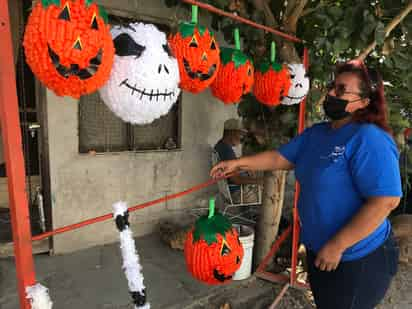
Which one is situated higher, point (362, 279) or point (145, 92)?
point (145, 92)

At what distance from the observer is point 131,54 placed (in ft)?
3.85

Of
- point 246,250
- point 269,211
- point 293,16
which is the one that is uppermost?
point 293,16

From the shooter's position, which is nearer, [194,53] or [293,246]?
[194,53]

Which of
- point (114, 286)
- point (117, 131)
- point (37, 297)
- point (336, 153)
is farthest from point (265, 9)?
point (114, 286)

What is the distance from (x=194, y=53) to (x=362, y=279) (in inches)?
53.1

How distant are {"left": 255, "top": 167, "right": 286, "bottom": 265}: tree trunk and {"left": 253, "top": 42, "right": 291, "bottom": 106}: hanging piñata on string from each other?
1.19m

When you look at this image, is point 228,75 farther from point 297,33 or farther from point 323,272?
point 297,33

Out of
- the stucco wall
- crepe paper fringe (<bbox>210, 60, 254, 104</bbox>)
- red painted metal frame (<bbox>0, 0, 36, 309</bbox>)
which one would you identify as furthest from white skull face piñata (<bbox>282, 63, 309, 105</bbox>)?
the stucco wall

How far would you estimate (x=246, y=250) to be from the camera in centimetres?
314

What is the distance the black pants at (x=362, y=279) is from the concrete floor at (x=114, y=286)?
1.48m

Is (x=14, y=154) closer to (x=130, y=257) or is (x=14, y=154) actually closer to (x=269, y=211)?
(x=130, y=257)

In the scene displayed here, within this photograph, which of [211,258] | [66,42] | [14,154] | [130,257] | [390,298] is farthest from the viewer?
[390,298]

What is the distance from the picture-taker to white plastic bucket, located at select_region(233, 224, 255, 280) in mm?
3105

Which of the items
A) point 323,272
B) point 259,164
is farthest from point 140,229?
point 323,272
